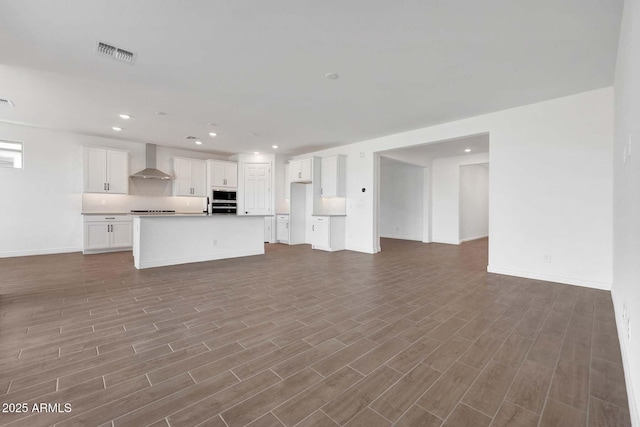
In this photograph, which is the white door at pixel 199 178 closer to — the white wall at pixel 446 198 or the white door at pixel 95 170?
the white door at pixel 95 170

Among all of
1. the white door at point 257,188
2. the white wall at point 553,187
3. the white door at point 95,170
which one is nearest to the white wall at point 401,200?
the white door at point 257,188

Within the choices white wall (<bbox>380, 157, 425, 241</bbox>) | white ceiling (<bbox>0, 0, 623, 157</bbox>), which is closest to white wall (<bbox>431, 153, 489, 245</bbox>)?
white wall (<bbox>380, 157, 425, 241</bbox>)

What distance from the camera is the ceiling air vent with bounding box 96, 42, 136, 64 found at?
2.84 meters

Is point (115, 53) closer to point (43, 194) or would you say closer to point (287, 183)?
point (43, 194)

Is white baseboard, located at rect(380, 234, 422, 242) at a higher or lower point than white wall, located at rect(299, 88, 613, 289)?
lower

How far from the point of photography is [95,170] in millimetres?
6469

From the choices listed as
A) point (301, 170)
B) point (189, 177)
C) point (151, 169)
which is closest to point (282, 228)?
point (301, 170)

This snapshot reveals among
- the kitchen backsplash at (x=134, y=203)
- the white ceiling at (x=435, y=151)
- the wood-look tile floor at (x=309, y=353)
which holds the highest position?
the white ceiling at (x=435, y=151)

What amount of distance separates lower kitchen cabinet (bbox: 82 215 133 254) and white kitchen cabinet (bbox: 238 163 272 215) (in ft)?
10.2

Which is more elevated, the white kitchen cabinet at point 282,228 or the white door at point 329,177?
the white door at point 329,177

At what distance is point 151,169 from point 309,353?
282 inches

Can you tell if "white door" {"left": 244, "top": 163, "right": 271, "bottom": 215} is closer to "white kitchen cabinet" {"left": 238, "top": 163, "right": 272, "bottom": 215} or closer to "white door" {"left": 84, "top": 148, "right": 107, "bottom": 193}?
"white kitchen cabinet" {"left": 238, "top": 163, "right": 272, "bottom": 215}

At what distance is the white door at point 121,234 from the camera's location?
21.4 feet

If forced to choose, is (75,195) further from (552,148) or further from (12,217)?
(552,148)
